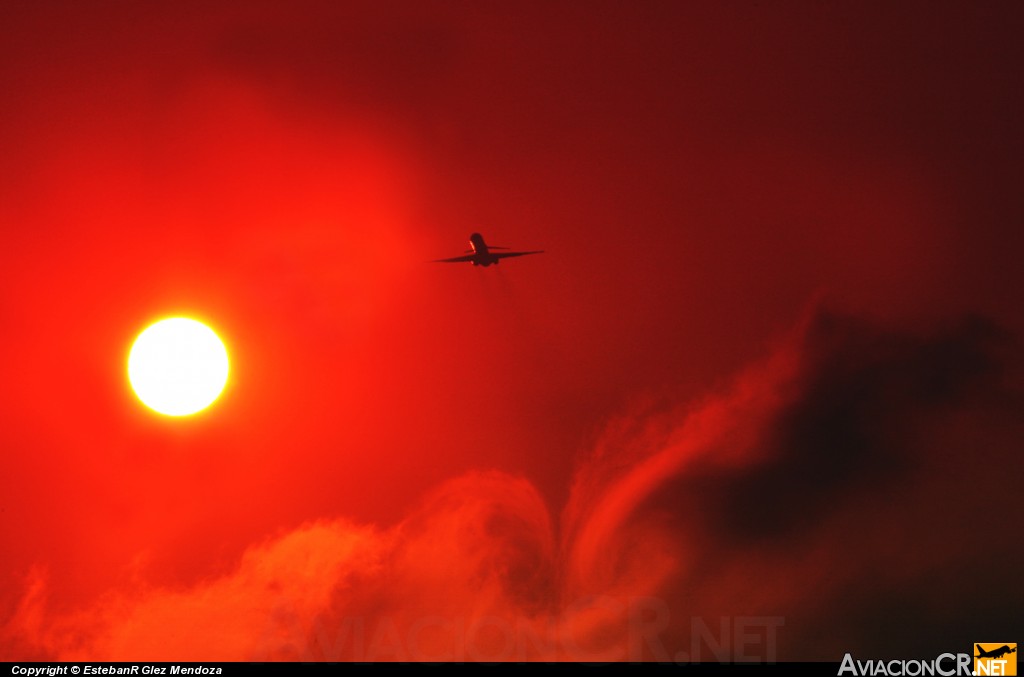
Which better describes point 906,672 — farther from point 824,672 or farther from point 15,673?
point 15,673

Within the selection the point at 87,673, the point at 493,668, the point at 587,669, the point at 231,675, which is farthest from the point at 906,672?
the point at 87,673

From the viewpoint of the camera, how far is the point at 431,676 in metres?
133

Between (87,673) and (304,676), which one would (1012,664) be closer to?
(304,676)

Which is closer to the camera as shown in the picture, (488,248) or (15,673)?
(15,673)

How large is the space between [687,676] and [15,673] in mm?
68128

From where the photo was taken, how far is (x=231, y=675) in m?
130

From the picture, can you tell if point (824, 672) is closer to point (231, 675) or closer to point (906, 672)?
point (906, 672)

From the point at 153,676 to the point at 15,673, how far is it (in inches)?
585

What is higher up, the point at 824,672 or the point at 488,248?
the point at 488,248

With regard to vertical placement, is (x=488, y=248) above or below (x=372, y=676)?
above

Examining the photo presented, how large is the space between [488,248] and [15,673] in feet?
212

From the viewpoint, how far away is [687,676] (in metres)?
136

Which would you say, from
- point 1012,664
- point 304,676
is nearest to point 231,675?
point 304,676

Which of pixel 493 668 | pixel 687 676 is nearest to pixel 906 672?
pixel 687 676
